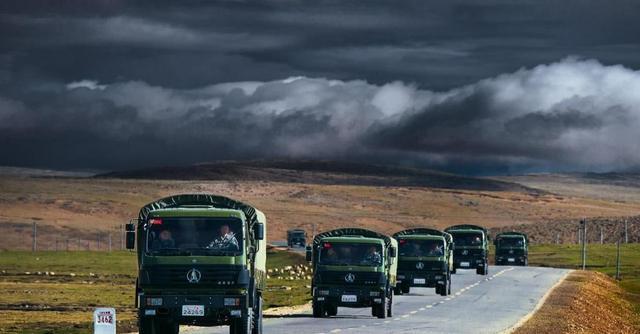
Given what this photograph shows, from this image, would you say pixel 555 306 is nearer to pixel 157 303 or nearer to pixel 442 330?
pixel 442 330

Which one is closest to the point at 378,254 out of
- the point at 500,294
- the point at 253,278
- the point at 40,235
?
the point at 253,278

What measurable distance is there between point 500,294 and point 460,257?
24.6m

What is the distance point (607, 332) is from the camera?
54719 mm

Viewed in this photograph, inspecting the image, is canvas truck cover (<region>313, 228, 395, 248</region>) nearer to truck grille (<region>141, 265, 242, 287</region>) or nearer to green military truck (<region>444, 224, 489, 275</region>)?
truck grille (<region>141, 265, 242, 287</region>)

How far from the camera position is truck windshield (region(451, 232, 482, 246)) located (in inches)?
3984

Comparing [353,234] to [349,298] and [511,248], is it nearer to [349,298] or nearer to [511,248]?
[349,298]

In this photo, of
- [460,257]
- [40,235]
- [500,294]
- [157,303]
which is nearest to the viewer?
[157,303]

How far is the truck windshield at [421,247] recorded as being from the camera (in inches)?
2869

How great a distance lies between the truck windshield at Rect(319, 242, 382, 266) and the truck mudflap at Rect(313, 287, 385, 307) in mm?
1049

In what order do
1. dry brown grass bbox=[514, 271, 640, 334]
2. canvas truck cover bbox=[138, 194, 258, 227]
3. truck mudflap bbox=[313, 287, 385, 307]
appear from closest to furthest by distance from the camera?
1. canvas truck cover bbox=[138, 194, 258, 227]
2. dry brown grass bbox=[514, 271, 640, 334]
3. truck mudflap bbox=[313, 287, 385, 307]

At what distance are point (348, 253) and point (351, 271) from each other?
0.75 m

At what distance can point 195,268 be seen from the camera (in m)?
37.7

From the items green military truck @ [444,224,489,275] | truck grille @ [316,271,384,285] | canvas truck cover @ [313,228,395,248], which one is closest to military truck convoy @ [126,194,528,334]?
truck grille @ [316,271,384,285]

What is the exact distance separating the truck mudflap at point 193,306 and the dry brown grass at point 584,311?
13176mm
